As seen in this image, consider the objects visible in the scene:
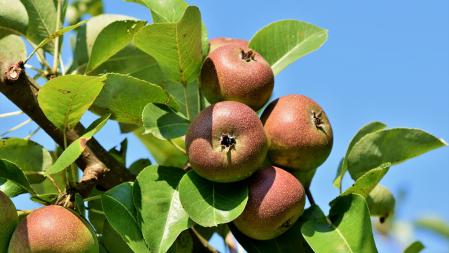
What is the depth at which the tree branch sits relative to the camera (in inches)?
71.3

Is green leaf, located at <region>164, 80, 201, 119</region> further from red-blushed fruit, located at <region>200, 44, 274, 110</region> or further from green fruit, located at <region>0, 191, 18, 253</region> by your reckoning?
green fruit, located at <region>0, 191, 18, 253</region>

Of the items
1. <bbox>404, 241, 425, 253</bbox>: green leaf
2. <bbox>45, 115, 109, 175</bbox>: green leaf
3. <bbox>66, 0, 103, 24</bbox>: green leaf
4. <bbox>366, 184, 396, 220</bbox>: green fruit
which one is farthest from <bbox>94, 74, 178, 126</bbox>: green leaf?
<bbox>66, 0, 103, 24</bbox>: green leaf

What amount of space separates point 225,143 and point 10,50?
2.26 feet

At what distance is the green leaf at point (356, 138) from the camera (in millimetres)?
1941

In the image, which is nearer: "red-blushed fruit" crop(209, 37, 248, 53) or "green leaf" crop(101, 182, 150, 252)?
"green leaf" crop(101, 182, 150, 252)

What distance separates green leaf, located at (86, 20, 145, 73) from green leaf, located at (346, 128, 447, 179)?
65 centimetres

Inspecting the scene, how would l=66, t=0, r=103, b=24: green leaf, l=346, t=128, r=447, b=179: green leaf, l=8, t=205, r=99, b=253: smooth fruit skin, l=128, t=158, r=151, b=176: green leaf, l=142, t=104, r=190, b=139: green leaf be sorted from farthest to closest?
l=66, t=0, r=103, b=24: green leaf, l=128, t=158, r=151, b=176: green leaf, l=346, t=128, r=447, b=179: green leaf, l=142, t=104, r=190, b=139: green leaf, l=8, t=205, r=99, b=253: smooth fruit skin

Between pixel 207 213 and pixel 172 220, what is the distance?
0.08 metres

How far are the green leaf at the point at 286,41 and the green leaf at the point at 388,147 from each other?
0.31 metres

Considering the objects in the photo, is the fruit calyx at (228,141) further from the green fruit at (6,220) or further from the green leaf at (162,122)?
the green fruit at (6,220)

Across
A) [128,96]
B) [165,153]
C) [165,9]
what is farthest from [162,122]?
[165,153]

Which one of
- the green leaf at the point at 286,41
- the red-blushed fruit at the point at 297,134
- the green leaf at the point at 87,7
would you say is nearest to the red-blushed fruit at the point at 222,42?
the green leaf at the point at 286,41

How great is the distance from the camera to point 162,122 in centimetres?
179

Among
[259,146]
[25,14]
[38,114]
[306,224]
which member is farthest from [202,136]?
[25,14]
